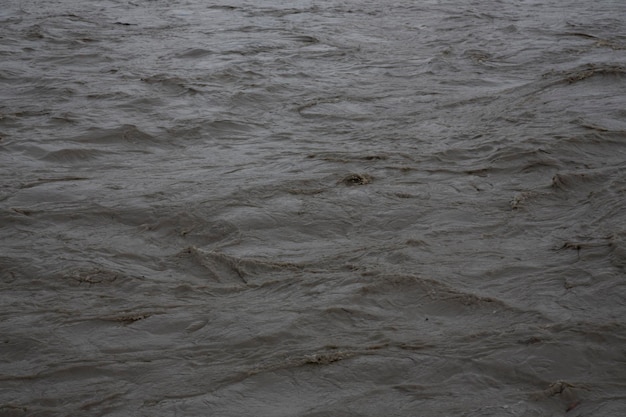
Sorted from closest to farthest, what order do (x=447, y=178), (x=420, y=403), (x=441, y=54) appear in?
(x=420, y=403)
(x=447, y=178)
(x=441, y=54)

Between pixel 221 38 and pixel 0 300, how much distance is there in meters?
5.45

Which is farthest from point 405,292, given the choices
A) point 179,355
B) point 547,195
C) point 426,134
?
point 426,134

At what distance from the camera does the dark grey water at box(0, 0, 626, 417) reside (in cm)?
322

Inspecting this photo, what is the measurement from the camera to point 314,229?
453 centimetres

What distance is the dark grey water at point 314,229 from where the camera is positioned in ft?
10.6

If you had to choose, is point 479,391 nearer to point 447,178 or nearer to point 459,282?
point 459,282

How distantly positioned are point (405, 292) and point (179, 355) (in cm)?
106

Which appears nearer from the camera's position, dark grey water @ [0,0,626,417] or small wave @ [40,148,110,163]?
dark grey water @ [0,0,626,417]

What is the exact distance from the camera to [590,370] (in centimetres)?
325

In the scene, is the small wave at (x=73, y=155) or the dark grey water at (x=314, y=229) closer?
the dark grey water at (x=314, y=229)

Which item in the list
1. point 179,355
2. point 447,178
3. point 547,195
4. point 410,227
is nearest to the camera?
point 179,355

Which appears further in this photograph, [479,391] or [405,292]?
[405,292]

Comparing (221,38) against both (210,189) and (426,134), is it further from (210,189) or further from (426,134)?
(210,189)

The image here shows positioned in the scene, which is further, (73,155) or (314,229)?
(73,155)
